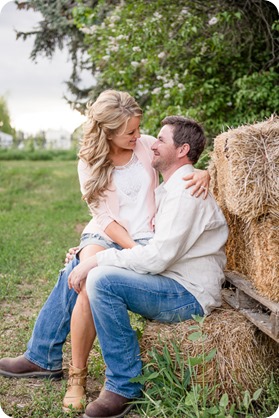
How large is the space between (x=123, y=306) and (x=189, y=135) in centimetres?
95

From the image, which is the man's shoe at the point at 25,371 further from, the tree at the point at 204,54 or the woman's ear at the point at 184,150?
the tree at the point at 204,54

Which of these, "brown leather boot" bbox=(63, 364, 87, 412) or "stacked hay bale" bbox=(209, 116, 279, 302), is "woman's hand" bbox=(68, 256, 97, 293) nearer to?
"brown leather boot" bbox=(63, 364, 87, 412)

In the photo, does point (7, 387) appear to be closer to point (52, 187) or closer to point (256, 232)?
point (256, 232)

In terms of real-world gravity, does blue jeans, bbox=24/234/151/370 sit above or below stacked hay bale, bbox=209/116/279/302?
below

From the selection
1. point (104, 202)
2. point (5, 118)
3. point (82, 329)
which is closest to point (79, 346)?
point (82, 329)

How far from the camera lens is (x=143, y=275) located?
312cm

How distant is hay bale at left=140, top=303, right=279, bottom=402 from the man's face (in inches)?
32.0

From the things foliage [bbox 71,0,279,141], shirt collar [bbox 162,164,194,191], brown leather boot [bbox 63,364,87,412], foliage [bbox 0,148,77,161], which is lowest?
foliage [bbox 0,148,77,161]

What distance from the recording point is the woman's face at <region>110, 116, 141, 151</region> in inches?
138

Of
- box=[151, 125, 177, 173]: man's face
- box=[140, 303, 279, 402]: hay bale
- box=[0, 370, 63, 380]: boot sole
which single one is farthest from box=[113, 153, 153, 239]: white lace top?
box=[0, 370, 63, 380]: boot sole

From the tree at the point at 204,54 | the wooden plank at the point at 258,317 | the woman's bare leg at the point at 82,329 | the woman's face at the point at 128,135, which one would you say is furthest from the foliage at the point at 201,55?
the woman's bare leg at the point at 82,329

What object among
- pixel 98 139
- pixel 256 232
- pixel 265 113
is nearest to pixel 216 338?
pixel 256 232

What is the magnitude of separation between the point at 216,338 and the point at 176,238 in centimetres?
54

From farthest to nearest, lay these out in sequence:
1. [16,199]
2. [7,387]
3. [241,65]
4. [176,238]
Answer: [16,199], [241,65], [7,387], [176,238]
